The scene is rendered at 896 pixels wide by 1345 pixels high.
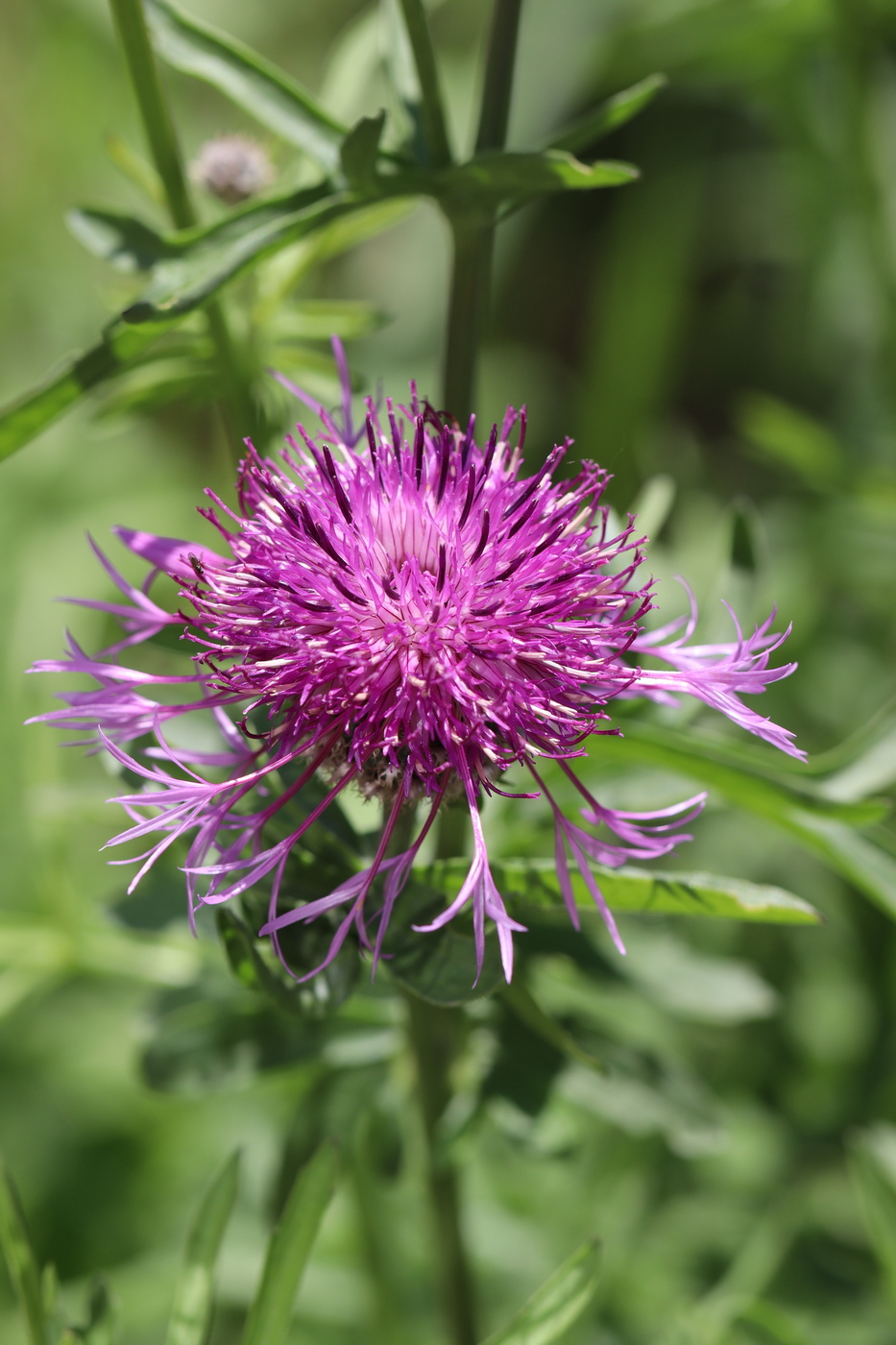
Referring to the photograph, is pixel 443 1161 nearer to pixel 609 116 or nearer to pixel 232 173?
pixel 609 116

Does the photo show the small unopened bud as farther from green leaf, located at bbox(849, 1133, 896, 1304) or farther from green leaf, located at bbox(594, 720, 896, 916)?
green leaf, located at bbox(849, 1133, 896, 1304)

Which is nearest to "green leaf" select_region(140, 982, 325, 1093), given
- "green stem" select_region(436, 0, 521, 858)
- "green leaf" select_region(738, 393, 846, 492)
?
"green stem" select_region(436, 0, 521, 858)

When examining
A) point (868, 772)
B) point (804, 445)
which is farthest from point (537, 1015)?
point (804, 445)

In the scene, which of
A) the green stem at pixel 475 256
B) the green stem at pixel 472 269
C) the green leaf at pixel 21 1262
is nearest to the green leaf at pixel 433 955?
the green stem at pixel 472 269

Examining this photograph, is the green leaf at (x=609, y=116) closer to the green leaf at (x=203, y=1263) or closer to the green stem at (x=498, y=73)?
the green stem at (x=498, y=73)

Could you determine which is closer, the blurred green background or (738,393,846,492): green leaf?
the blurred green background

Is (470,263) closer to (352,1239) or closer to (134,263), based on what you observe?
(134,263)
